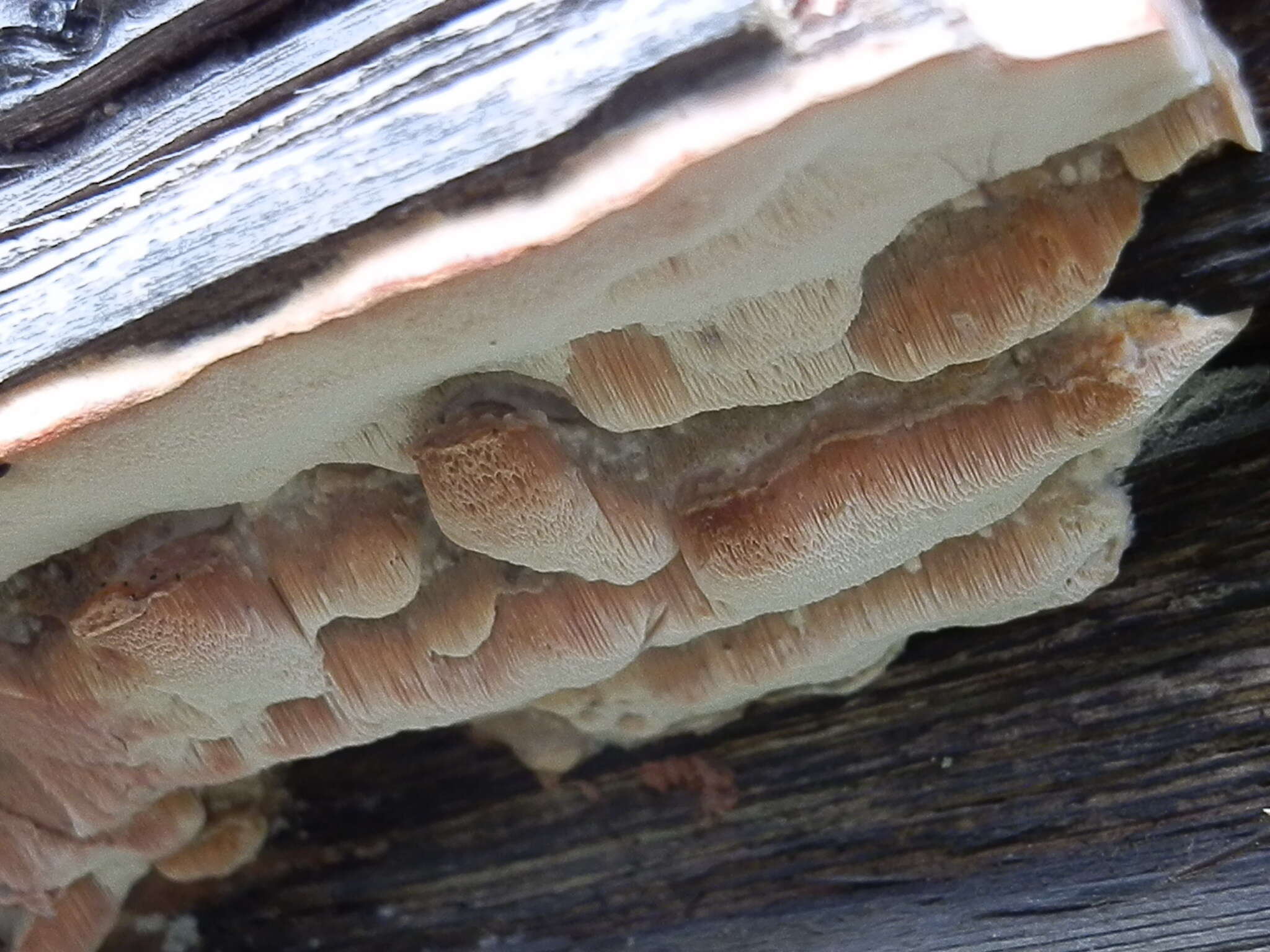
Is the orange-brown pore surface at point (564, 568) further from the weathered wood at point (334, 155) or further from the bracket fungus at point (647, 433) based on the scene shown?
the weathered wood at point (334, 155)

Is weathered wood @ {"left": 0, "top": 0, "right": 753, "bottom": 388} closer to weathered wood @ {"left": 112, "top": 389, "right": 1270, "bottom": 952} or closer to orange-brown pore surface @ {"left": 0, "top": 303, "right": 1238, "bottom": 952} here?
orange-brown pore surface @ {"left": 0, "top": 303, "right": 1238, "bottom": 952}

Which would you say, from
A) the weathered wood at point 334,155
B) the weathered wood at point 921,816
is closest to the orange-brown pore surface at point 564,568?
the weathered wood at point 921,816

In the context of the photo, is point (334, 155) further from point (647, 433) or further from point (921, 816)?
point (921, 816)

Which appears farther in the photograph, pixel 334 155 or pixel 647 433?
pixel 647 433

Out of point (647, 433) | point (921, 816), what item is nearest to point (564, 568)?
point (647, 433)

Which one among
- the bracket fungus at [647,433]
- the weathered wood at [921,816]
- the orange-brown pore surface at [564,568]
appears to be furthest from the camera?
the weathered wood at [921,816]

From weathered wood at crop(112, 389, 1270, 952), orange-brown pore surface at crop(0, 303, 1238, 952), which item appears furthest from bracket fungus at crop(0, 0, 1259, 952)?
weathered wood at crop(112, 389, 1270, 952)

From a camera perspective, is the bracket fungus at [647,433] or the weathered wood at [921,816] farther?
the weathered wood at [921,816]

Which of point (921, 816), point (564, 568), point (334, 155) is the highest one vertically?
point (334, 155)
